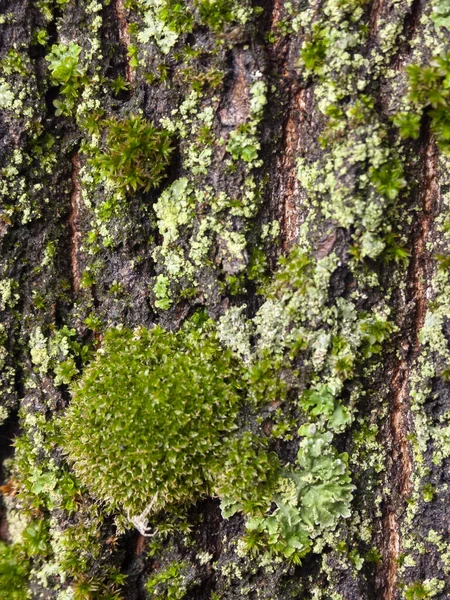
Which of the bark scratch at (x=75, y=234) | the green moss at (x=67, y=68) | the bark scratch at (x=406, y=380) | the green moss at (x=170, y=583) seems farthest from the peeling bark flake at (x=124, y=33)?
the green moss at (x=170, y=583)

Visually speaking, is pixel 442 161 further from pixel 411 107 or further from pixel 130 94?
pixel 130 94

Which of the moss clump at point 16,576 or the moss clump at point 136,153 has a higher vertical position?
the moss clump at point 136,153

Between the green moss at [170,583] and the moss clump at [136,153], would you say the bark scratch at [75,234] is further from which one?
the green moss at [170,583]

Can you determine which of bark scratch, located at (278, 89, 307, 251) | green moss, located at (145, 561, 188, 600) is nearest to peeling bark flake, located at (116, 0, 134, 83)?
bark scratch, located at (278, 89, 307, 251)

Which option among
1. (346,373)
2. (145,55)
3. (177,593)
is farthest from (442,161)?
(177,593)

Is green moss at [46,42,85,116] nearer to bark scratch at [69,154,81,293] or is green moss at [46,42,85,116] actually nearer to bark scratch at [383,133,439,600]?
bark scratch at [69,154,81,293]
